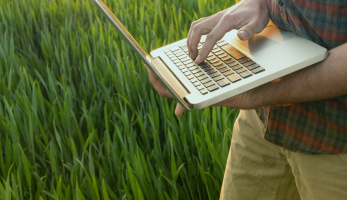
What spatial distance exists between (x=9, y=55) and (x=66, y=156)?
0.83 meters

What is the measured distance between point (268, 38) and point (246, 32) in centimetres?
7

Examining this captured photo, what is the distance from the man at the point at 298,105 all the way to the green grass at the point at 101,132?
0.24 meters

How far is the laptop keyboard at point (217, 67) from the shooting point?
484 millimetres

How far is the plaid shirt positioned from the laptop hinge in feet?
0.61

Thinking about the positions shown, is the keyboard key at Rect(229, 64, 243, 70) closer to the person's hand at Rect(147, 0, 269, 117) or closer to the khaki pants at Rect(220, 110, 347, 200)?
the person's hand at Rect(147, 0, 269, 117)

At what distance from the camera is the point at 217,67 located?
21.5 inches

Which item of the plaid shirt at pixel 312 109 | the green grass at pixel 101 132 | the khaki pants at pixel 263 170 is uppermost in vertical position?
the plaid shirt at pixel 312 109

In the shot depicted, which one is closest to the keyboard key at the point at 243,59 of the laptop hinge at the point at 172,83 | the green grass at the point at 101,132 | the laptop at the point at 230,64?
the laptop at the point at 230,64

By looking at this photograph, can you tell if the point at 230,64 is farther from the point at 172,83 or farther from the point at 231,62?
the point at 172,83

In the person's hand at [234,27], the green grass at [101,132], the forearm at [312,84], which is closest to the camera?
the forearm at [312,84]

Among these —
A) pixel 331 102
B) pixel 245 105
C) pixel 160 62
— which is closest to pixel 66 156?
pixel 160 62

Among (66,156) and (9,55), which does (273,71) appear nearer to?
(66,156)

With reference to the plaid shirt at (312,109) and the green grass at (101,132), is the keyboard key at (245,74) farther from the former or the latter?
the green grass at (101,132)

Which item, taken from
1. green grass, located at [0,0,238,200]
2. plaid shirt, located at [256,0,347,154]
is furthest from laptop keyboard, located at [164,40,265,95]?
green grass, located at [0,0,238,200]
